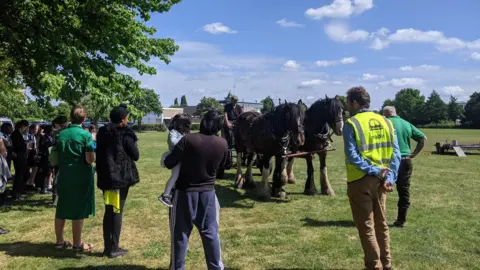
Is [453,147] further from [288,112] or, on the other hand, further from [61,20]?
[61,20]

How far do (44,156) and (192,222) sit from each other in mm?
6869

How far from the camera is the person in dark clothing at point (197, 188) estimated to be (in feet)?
12.6

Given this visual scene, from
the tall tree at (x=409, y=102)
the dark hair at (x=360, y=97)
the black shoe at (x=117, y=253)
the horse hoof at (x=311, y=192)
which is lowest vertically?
the black shoe at (x=117, y=253)

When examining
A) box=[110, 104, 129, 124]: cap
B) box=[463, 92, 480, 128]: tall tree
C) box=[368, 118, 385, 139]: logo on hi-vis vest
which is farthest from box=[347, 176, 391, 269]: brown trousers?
box=[463, 92, 480, 128]: tall tree

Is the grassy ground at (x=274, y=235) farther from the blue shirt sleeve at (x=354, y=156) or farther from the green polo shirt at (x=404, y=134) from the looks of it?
the blue shirt sleeve at (x=354, y=156)

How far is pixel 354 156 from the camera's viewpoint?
3.99 metres

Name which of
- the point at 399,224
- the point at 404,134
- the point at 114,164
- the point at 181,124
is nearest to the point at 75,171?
the point at 114,164

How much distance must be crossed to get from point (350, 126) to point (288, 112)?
3.92 metres

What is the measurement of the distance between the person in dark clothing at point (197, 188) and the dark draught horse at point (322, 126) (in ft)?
16.2

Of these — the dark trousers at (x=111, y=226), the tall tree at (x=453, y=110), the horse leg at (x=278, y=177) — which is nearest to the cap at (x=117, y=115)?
the dark trousers at (x=111, y=226)

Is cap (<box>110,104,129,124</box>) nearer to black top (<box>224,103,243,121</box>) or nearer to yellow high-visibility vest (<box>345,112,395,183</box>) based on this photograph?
yellow high-visibility vest (<box>345,112,395,183</box>)

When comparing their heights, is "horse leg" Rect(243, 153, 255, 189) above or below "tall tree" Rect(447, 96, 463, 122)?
below

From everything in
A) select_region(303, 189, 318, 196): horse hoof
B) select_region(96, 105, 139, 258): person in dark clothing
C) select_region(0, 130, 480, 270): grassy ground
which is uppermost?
select_region(96, 105, 139, 258): person in dark clothing

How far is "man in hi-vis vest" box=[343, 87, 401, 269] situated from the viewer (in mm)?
3988
